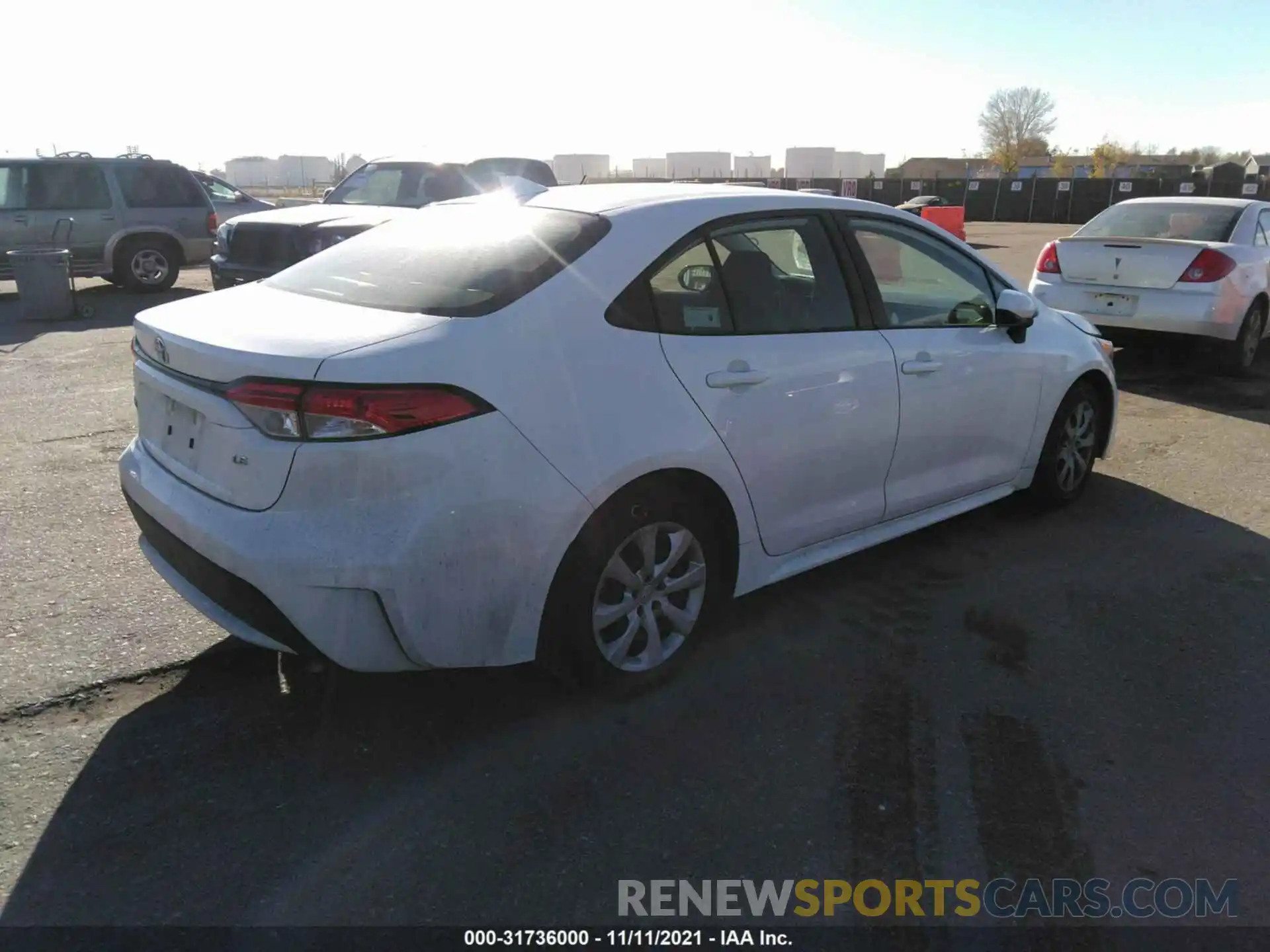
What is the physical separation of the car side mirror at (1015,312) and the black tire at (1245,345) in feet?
17.9

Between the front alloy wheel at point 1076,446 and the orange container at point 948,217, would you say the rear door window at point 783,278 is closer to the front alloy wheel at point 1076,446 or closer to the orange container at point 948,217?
the front alloy wheel at point 1076,446

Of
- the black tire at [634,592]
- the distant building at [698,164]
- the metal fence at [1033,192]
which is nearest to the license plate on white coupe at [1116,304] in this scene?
the black tire at [634,592]

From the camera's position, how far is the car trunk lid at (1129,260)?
8.64 m

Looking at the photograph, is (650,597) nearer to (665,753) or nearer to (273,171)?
(665,753)

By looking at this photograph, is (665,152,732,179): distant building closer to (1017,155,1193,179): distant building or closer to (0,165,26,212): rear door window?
(1017,155,1193,179): distant building

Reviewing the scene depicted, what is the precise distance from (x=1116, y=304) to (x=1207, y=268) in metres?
0.73

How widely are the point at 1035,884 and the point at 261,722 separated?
2321mm

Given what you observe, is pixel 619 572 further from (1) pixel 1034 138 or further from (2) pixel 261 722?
(1) pixel 1034 138

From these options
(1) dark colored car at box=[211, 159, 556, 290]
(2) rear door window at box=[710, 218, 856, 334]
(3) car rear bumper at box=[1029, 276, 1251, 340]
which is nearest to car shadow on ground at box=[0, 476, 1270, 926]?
(2) rear door window at box=[710, 218, 856, 334]

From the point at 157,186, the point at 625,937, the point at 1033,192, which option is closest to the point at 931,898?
the point at 625,937

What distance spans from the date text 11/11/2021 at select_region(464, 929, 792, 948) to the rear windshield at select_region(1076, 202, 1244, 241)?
8.34 m

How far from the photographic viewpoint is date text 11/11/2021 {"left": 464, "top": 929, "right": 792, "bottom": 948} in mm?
2406

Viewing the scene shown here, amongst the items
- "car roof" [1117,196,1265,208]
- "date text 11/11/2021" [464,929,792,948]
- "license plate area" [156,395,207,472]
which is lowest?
"date text 11/11/2021" [464,929,792,948]

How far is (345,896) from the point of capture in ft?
8.27
